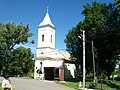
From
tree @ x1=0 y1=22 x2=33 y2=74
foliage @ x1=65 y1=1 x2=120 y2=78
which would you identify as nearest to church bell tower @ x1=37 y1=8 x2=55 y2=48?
tree @ x1=0 y1=22 x2=33 y2=74

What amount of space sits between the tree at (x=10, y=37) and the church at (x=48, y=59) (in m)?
3.49

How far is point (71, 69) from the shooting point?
→ 62.8 metres

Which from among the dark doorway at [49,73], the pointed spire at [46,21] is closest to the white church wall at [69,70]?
the dark doorway at [49,73]

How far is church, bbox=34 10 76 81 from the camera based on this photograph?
5134 cm

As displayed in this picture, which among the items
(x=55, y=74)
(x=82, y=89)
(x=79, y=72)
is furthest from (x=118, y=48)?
(x=79, y=72)

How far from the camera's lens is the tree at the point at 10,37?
57.0 metres

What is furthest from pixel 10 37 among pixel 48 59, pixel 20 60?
pixel 48 59

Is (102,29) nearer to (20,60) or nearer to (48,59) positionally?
(48,59)

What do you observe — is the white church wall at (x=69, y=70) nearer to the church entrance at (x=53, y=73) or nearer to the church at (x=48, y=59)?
the church at (x=48, y=59)

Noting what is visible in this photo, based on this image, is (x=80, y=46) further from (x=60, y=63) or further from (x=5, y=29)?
(x=5, y=29)

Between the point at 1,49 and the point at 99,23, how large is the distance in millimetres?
25426

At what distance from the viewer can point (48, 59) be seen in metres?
53.6

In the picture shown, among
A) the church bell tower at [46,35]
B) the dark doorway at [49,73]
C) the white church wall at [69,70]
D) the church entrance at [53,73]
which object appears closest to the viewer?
the church entrance at [53,73]

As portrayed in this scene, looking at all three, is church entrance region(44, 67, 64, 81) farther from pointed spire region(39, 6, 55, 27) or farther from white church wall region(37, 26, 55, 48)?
pointed spire region(39, 6, 55, 27)
